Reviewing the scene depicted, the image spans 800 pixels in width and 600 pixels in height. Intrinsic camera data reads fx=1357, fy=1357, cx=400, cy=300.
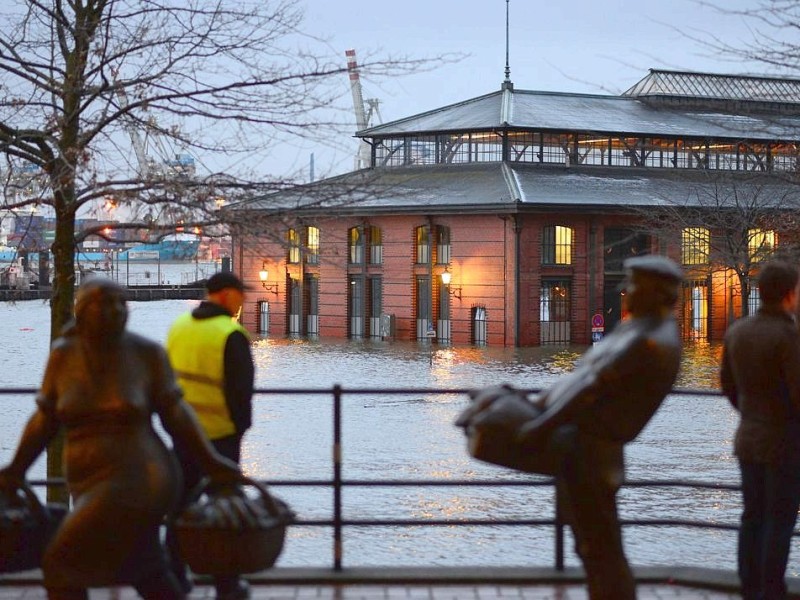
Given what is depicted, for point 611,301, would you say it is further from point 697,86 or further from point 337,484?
point 337,484

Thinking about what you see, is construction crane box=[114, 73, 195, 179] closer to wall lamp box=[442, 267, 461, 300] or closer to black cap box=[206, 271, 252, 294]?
black cap box=[206, 271, 252, 294]

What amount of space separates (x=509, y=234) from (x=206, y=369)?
4366 cm

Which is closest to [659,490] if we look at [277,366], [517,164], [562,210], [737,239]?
[737,239]

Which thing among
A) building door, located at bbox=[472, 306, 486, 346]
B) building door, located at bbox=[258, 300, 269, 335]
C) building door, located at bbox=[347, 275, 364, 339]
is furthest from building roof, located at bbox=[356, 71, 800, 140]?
building door, located at bbox=[258, 300, 269, 335]

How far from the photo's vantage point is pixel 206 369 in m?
7.36

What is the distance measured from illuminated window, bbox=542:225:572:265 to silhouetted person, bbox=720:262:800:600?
147ft

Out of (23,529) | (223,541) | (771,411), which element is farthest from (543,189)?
(23,529)

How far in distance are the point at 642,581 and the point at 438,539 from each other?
26.2ft

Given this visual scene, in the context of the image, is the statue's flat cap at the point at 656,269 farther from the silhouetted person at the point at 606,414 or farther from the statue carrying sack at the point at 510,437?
the statue carrying sack at the point at 510,437

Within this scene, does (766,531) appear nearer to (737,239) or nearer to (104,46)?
(104,46)

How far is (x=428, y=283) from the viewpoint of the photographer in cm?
5325

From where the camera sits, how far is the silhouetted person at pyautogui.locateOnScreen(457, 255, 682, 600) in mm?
5488

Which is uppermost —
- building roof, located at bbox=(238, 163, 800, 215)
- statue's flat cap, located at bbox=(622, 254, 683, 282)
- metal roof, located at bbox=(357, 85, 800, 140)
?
metal roof, located at bbox=(357, 85, 800, 140)

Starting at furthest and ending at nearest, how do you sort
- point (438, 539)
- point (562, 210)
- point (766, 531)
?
point (562, 210)
point (438, 539)
point (766, 531)
